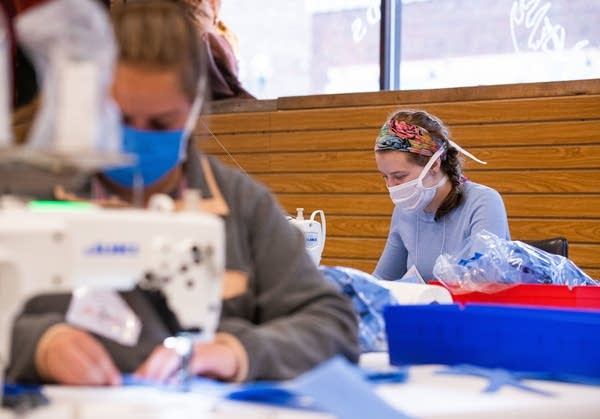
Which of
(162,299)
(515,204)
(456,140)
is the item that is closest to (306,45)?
(456,140)

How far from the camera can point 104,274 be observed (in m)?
1.17

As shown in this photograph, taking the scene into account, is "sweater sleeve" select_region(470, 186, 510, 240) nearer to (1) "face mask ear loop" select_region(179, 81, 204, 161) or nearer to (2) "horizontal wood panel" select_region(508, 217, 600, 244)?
(2) "horizontal wood panel" select_region(508, 217, 600, 244)

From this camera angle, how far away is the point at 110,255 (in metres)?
1.17

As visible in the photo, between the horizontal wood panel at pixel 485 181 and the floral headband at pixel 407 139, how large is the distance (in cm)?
157

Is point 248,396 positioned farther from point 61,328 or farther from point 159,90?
point 159,90

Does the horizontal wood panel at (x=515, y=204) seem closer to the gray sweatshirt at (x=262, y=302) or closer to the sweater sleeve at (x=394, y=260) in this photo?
the sweater sleeve at (x=394, y=260)

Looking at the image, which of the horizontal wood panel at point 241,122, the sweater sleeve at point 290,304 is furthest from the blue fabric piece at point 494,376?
the horizontal wood panel at point 241,122

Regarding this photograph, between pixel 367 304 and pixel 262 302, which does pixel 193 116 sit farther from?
pixel 367 304

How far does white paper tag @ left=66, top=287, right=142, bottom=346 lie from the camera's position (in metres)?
1.44

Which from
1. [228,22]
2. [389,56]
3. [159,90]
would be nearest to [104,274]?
[159,90]

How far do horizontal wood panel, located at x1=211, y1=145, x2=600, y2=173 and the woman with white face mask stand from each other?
1.45 meters

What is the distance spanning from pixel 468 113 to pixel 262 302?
382 cm

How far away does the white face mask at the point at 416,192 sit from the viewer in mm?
3664

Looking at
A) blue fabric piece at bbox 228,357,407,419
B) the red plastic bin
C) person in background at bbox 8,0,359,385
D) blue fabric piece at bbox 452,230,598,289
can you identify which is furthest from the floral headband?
blue fabric piece at bbox 228,357,407,419
